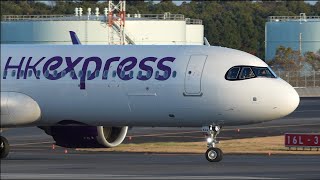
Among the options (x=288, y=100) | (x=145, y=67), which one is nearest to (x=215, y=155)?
(x=288, y=100)

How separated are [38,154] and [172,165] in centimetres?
930

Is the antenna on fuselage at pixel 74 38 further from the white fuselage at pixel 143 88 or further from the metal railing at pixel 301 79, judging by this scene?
the metal railing at pixel 301 79

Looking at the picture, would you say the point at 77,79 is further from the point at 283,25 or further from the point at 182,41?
the point at 283,25

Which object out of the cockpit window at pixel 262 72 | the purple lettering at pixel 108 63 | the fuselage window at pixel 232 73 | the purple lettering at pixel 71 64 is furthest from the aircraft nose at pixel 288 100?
the purple lettering at pixel 71 64

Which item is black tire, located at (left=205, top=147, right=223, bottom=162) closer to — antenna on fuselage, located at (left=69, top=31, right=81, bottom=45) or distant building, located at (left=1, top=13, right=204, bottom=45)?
antenna on fuselage, located at (left=69, top=31, right=81, bottom=45)

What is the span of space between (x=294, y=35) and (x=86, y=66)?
116 metres

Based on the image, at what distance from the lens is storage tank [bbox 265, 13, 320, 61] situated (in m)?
151

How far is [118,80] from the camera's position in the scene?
38.9 m

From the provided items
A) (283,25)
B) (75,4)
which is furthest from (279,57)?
(75,4)

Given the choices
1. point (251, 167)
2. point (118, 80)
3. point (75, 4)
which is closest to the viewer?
point (251, 167)

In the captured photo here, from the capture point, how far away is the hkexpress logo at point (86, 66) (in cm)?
3859

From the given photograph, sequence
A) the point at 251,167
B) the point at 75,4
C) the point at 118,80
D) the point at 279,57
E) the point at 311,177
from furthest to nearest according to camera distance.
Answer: the point at 75,4 → the point at 279,57 → the point at 118,80 → the point at 251,167 → the point at 311,177

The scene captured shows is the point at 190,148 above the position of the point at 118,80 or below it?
A: below

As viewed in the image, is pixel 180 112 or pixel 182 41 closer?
pixel 180 112
